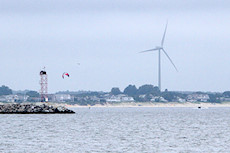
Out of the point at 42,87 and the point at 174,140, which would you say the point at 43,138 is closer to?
the point at 174,140

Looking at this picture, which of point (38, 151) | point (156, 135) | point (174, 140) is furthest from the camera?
point (156, 135)

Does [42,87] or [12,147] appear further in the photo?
[42,87]

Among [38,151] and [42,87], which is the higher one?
[42,87]

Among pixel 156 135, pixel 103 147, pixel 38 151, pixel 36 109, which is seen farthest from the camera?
pixel 36 109

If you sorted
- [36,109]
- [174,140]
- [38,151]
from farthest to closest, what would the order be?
[36,109] < [174,140] < [38,151]

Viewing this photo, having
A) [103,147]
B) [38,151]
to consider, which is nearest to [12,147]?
[38,151]

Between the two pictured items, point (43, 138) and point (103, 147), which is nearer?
point (103, 147)

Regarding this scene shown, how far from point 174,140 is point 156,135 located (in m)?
8.74

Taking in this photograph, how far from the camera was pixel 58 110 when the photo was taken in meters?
178

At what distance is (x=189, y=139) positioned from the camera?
78.1m

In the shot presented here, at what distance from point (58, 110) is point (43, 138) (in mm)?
97732

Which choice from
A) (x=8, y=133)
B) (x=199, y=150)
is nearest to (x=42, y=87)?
(x=8, y=133)

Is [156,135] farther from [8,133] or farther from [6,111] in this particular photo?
[6,111]

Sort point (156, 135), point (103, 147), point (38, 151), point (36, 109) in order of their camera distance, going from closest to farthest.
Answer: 1. point (38, 151)
2. point (103, 147)
3. point (156, 135)
4. point (36, 109)
